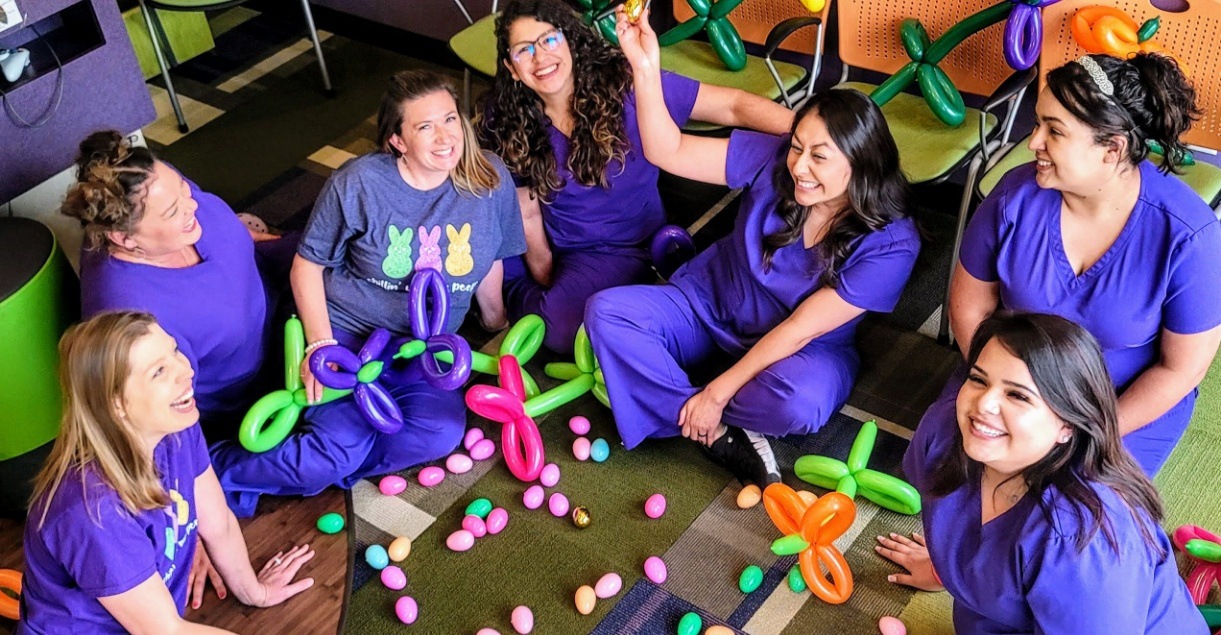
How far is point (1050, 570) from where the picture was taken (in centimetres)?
173

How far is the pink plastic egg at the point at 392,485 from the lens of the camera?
2780 mm

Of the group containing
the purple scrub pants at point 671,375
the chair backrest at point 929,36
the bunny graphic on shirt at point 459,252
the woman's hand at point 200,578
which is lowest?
the woman's hand at point 200,578

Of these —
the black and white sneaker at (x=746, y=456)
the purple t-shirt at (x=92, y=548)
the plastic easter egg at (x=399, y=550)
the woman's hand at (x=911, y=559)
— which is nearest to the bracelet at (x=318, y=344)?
the plastic easter egg at (x=399, y=550)

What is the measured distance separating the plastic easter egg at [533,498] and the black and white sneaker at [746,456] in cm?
42

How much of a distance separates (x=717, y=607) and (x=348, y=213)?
1.24 metres

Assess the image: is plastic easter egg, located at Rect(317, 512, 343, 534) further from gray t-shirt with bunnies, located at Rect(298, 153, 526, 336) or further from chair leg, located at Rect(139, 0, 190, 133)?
chair leg, located at Rect(139, 0, 190, 133)

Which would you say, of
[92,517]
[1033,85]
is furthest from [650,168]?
[92,517]

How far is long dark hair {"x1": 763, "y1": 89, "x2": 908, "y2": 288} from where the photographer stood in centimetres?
241

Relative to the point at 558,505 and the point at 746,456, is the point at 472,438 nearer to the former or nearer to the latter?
the point at 558,505

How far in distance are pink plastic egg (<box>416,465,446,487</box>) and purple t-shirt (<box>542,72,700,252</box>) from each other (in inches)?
29.2

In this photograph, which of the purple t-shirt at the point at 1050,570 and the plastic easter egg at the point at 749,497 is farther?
the plastic easter egg at the point at 749,497

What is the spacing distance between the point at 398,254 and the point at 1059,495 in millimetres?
1645

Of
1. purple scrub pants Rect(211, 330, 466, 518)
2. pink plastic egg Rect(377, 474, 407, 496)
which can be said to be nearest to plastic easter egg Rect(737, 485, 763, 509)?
purple scrub pants Rect(211, 330, 466, 518)

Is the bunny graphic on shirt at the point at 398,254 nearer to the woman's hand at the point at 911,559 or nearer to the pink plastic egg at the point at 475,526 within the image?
the pink plastic egg at the point at 475,526
